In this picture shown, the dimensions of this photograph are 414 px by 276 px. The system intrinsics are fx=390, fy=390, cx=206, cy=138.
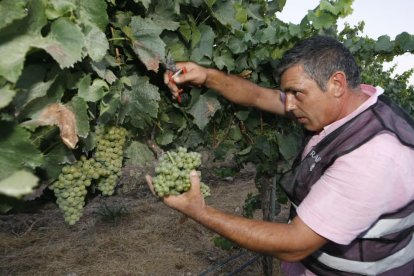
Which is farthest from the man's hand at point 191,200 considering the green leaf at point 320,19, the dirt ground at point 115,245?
the dirt ground at point 115,245

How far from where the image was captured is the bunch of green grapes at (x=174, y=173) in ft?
6.36

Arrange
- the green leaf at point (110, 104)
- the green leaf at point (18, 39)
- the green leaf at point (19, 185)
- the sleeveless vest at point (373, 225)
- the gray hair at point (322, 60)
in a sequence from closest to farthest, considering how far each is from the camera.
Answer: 1. the green leaf at point (19, 185)
2. the green leaf at point (18, 39)
3. the green leaf at point (110, 104)
4. the sleeveless vest at point (373, 225)
5. the gray hair at point (322, 60)

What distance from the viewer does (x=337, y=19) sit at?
2668mm

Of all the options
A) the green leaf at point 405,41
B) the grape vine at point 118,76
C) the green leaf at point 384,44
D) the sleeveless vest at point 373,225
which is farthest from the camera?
the green leaf at point 384,44

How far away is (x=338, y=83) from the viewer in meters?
2.23

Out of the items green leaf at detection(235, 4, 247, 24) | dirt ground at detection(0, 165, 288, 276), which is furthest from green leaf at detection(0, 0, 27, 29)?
dirt ground at detection(0, 165, 288, 276)

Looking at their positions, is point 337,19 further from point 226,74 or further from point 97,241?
point 97,241

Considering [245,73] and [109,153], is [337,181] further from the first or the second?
[245,73]

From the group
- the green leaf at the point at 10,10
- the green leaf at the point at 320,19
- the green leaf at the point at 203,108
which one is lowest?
the green leaf at the point at 203,108

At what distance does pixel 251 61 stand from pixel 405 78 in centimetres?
783

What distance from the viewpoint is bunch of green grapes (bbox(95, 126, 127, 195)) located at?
2.00 metres

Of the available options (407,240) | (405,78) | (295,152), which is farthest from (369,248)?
(405,78)

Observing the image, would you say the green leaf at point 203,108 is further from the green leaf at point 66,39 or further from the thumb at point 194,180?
the green leaf at point 66,39

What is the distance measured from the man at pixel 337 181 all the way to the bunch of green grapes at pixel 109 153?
0.70 feet
